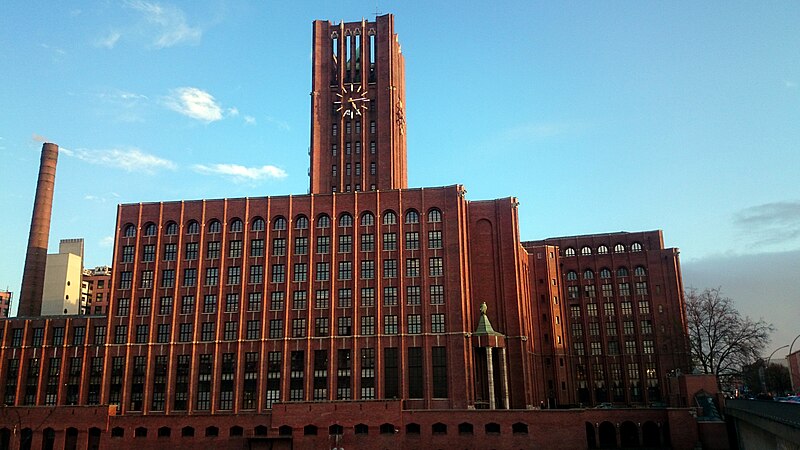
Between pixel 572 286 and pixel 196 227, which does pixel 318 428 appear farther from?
pixel 572 286

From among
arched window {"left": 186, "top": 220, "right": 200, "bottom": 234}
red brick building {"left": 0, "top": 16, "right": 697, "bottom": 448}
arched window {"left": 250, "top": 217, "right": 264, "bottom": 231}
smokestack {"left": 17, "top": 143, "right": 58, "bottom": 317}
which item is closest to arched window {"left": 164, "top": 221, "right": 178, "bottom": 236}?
red brick building {"left": 0, "top": 16, "right": 697, "bottom": 448}

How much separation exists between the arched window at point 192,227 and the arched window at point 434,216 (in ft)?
99.3

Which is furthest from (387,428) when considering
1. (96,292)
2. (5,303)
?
(5,303)

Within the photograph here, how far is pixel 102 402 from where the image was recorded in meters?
81.5

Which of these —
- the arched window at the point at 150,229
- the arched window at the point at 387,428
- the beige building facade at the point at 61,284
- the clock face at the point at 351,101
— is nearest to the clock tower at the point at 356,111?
the clock face at the point at 351,101

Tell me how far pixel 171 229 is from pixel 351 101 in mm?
31163

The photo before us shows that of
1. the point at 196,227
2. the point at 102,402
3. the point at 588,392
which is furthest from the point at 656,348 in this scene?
the point at 102,402

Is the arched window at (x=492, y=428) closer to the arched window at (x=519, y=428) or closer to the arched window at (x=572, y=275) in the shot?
the arched window at (x=519, y=428)

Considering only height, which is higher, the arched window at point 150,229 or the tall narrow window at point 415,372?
the arched window at point 150,229

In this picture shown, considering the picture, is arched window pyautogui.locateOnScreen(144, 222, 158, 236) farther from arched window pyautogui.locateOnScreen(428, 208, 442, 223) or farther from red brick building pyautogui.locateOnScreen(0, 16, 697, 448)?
arched window pyautogui.locateOnScreen(428, 208, 442, 223)

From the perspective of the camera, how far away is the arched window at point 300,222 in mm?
84944

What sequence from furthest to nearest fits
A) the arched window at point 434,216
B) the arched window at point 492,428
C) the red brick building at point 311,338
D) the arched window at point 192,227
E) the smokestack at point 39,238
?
the smokestack at point 39,238 → the arched window at point 192,227 → the arched window at point 434,216 → the red brick building at point 311,338 → the arched window at point 492,428

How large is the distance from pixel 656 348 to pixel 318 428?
65420mm

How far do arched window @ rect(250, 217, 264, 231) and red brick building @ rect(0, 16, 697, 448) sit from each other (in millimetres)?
285
